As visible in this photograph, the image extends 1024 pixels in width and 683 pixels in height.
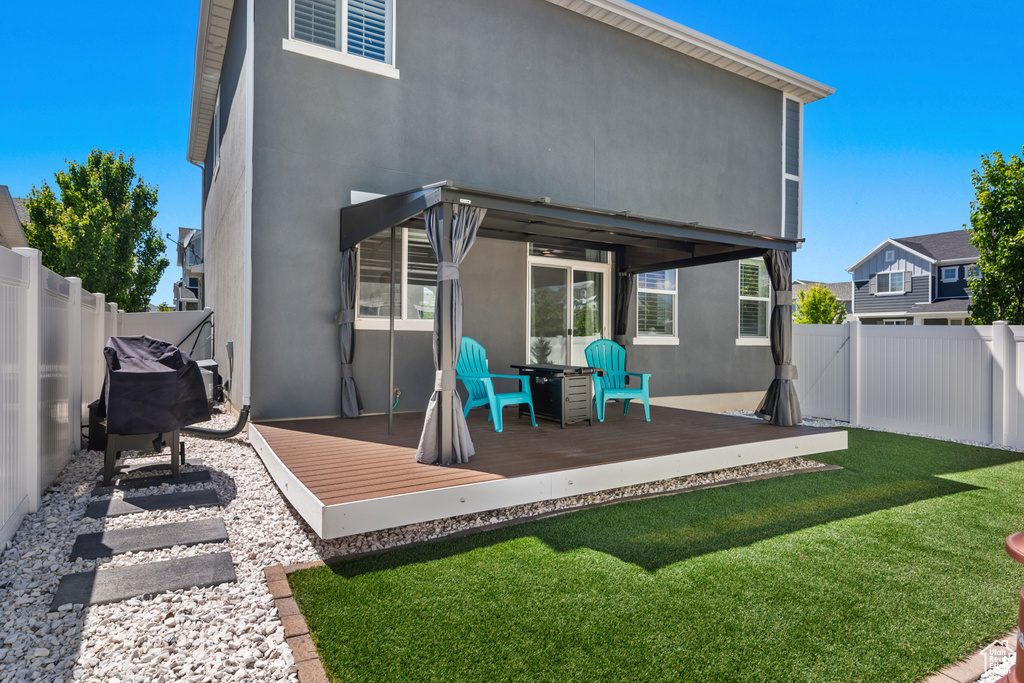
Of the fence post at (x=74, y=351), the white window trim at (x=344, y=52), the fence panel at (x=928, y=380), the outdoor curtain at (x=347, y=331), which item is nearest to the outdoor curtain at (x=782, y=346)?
the fence panel at (x=928, y=380)

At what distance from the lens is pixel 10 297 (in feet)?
9.93

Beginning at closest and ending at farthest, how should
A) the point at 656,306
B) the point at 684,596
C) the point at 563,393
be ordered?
1. the point at 684,596
2. the point at 563,393
3. the point at 656,306

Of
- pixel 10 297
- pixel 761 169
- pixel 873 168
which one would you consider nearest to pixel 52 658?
pixel 10 297

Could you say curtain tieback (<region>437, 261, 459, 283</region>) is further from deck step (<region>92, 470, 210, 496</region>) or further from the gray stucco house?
deck step (<region>92, 470, 210, 496</region>)

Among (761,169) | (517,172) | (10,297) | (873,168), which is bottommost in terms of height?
(10,297)

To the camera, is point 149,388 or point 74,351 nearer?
point 149,388

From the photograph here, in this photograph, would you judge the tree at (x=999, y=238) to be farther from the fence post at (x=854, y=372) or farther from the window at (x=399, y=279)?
the window at (x=399, y=279)

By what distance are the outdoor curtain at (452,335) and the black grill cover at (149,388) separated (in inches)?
78.5

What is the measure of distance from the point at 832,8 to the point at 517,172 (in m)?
9.62

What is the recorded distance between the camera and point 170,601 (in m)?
2.54

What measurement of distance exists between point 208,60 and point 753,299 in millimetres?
9820

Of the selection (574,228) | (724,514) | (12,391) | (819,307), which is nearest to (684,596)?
(724,514)

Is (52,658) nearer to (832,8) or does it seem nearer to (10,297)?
(10,297)

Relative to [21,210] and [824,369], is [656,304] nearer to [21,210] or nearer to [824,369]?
[824,369]
